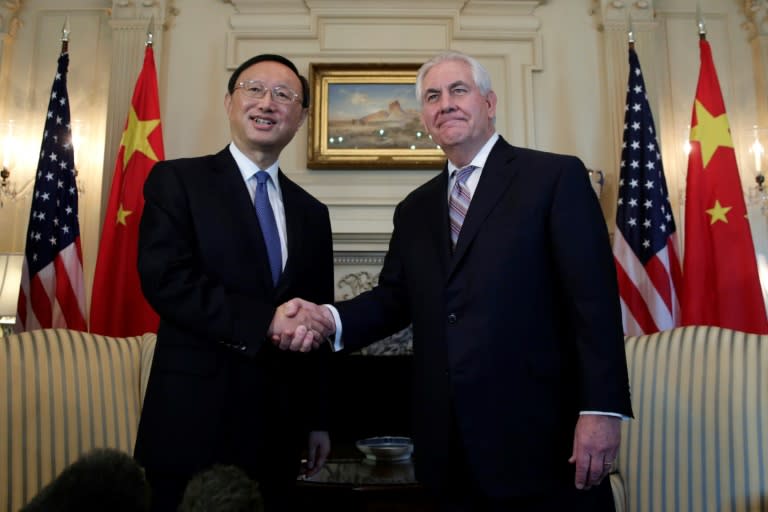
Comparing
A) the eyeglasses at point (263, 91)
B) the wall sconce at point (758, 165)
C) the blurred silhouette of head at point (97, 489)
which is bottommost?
the blurred silhouette of head at point (97, 489)

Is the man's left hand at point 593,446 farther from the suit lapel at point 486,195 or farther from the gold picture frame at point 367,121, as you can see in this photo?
the gold picture frame at point 367,121

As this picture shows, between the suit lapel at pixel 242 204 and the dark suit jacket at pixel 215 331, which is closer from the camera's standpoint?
the dark suit jacket at pixel 215 331

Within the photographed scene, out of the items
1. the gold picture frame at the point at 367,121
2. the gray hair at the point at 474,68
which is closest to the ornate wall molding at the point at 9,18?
the gold picture frame at the point at 367,121

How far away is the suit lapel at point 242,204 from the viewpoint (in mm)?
1702

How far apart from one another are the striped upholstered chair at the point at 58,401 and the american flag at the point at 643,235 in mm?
2576

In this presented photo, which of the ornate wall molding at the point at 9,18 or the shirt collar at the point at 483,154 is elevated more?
the ornate wall molding at the point at 9,18

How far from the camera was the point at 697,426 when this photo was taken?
2184 millimetres

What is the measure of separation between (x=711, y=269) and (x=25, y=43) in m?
4.74

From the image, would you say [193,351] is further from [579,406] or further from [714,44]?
[714,44]

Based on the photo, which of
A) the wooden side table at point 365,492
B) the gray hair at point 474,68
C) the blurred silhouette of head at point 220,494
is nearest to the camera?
the blurred silhouette of head at point 220,494

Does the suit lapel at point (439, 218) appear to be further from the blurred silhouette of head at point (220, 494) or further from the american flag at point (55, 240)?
the american flag at point (55, 240)

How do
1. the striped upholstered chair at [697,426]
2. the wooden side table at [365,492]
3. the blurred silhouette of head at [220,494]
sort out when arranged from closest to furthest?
the blurred silhouette of head at [220,494]
the striped upholstered chair at [697,426]
the wooden side table at [365,492]

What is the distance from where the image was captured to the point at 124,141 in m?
3.75

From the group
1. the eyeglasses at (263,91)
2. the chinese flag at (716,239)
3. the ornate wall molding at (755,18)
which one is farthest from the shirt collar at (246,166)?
the ornate wall molding at (755,18)
